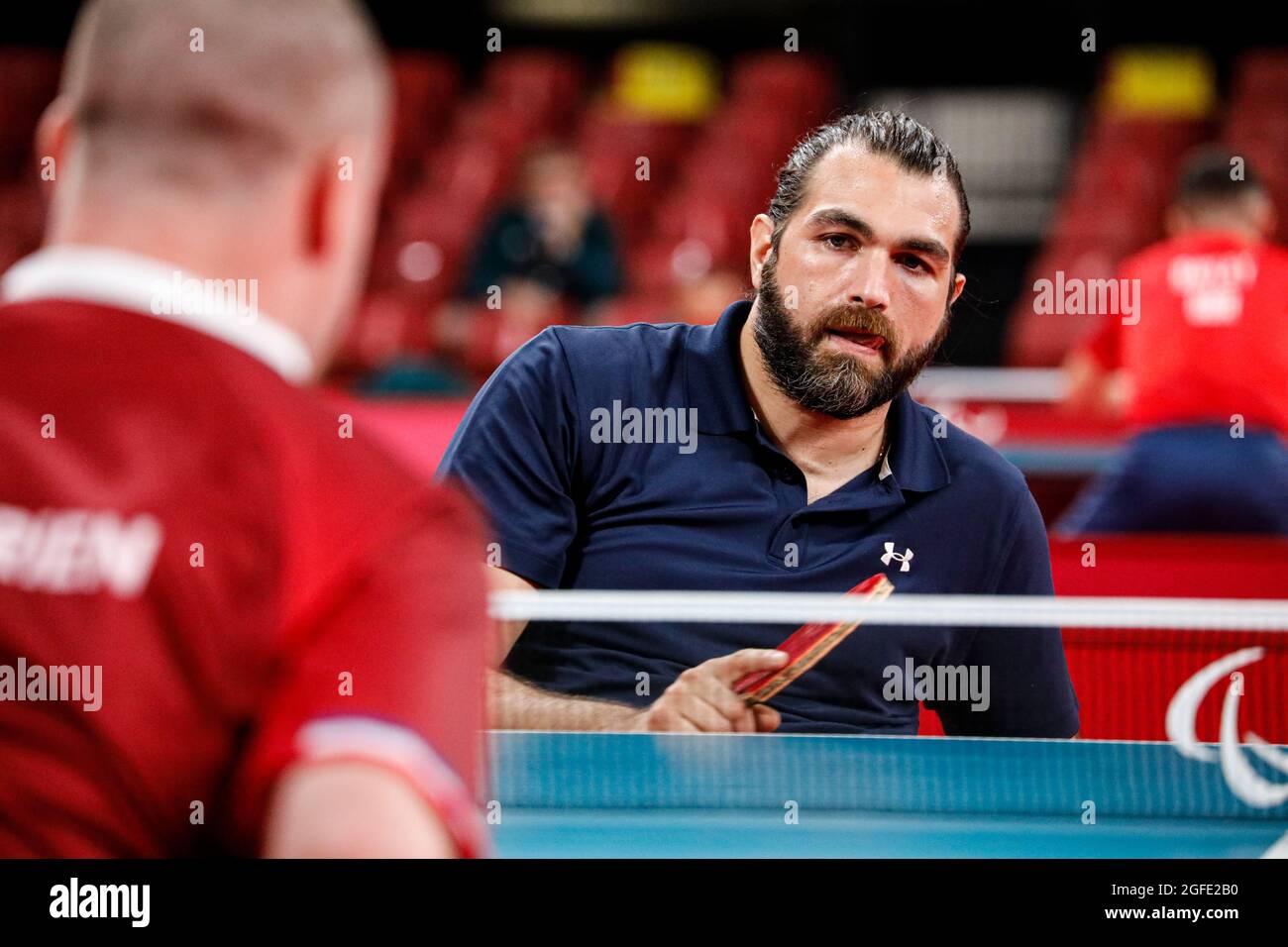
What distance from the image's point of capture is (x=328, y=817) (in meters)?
0.83

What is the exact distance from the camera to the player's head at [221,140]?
0.94m

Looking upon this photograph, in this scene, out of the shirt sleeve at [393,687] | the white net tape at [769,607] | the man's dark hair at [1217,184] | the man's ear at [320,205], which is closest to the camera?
the shirt sleeve at [393,687]

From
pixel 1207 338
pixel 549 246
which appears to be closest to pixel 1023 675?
pixel 1207 338

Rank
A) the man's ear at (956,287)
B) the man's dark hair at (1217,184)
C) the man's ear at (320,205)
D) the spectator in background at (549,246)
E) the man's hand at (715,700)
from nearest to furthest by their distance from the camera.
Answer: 1. the man's ear at (320,205)
2. the man's hand at (715,700)
3. the man's ear at (956,287)
4. the man's dark hair at (1217,184)
5. the spectator in background at (549,246)

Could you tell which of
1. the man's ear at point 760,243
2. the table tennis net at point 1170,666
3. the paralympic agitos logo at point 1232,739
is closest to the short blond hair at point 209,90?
the man's ear at point 760,243

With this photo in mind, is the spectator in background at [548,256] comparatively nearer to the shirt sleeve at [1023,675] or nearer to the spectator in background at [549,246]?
the spectator in background at [549,246]

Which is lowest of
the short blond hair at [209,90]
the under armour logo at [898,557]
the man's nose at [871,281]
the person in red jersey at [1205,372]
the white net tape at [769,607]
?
the white net tape at [769,607]

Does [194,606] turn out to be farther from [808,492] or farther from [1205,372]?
[1205,372]

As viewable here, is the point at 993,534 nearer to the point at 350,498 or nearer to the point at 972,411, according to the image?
the point at 350,498

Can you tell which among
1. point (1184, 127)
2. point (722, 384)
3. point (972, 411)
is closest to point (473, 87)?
point (1184, 127)

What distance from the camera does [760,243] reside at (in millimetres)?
2287

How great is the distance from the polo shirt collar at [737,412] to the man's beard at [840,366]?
0.07 metres

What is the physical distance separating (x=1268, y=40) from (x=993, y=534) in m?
9.56

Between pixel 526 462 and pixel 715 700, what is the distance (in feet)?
1.39
